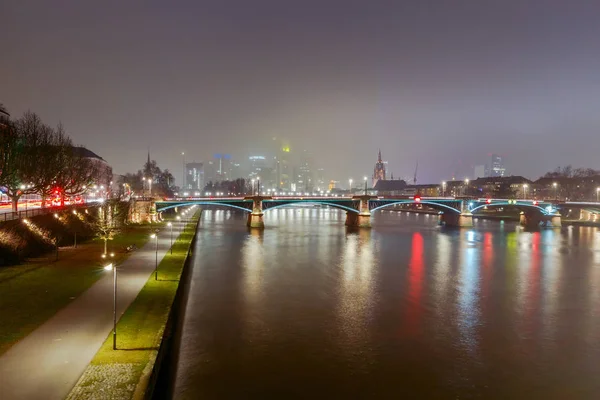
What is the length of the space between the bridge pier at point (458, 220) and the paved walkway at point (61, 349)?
74.7 meters

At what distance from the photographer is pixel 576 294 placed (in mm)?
32531

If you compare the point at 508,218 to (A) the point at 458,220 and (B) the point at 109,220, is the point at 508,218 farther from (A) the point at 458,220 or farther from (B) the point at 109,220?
(B) the point at 109,220

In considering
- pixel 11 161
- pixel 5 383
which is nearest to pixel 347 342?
pixel 5 383

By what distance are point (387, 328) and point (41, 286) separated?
59.6 feet

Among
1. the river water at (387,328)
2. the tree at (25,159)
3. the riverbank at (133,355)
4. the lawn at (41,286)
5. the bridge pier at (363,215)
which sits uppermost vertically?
the tree at (25,159)

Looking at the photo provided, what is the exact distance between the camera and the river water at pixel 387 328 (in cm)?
1734

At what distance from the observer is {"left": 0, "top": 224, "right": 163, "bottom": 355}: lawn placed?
714 inches

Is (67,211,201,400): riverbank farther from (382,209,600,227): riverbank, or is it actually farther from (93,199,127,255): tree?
(382,209,600,227): riverbank

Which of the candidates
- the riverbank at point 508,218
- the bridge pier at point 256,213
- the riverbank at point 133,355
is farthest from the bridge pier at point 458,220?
the riverbank at point 133,355

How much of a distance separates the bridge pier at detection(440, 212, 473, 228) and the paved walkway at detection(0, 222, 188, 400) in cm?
7472

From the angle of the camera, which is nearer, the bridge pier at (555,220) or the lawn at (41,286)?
the lawn at (41,286)

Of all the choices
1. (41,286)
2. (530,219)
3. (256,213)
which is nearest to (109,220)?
(41,286)

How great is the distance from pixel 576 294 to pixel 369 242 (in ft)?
99.0

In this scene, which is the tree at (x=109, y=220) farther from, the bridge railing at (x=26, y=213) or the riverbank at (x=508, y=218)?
the riverbank at (x=508, y=218)
